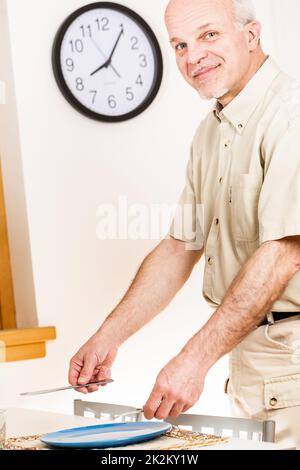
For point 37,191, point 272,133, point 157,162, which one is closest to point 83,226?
point 37,191

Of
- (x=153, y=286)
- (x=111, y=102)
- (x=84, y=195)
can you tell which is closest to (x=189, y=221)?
(x=153, y=286)

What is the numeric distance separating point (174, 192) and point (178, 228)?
66 centimetres

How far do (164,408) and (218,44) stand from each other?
82 centimetres

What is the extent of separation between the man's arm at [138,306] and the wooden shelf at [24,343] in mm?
467

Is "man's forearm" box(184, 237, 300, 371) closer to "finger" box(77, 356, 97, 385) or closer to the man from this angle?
the man

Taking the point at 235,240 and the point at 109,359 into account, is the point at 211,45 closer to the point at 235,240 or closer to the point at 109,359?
the point at 235,240

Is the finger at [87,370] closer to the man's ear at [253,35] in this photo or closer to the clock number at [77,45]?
the man's ear at [253,35]

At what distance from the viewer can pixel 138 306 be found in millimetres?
1665

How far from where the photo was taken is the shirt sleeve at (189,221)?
1733 millimetres

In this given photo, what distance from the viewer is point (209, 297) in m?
1.63

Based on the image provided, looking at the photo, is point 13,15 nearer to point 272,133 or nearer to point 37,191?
point 37,191

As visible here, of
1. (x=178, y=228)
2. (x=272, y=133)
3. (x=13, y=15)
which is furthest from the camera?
(x=13, y=15)

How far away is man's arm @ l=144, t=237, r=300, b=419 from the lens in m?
1.22

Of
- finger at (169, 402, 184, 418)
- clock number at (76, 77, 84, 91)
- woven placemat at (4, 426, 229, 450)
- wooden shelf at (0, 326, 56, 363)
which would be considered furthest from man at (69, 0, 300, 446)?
clock number at (76, 77, 84, 91)
